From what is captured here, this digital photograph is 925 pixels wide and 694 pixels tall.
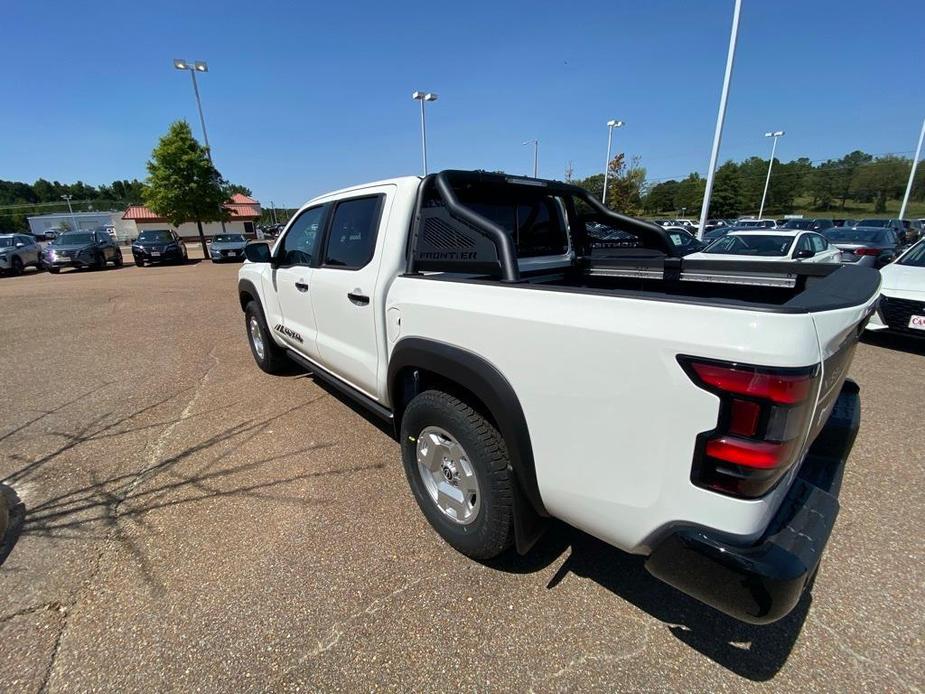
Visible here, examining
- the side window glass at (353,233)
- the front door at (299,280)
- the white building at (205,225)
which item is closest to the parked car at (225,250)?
the front door at (299,280)

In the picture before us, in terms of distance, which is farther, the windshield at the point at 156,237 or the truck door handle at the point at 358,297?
the windshield at the point at 156,237

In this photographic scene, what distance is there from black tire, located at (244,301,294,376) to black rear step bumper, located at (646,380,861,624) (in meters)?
4.21

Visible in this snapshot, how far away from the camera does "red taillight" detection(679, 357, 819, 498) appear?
46.7 inches

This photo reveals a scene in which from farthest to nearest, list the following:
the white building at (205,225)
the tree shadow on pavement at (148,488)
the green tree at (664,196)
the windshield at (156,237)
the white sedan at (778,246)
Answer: the green tree at (664,196), the white building at (205,225), the windshield at (156,237), the white sedan at (778,246), the tree shadow on pavement at (148,488)

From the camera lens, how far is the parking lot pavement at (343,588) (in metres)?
1.71

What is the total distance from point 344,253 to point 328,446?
1483mm

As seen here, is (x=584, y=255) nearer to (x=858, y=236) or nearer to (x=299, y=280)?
(x=299, y=280)

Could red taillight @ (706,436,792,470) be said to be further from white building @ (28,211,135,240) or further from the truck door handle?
white building @ (28,211,135,240)

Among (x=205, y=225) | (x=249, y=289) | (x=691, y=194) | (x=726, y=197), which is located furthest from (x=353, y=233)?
(x=691, y=194)

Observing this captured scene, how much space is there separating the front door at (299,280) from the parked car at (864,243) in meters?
13.3

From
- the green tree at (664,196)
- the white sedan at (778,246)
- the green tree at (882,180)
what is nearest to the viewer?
the white sedan at (778,246)

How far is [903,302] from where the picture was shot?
203 inches

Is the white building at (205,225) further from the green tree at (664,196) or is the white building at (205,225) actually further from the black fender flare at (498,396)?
the green tree at (664,196)

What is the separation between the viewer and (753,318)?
118cm
